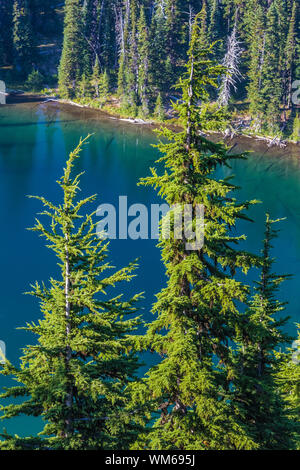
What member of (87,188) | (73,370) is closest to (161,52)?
(87,188)

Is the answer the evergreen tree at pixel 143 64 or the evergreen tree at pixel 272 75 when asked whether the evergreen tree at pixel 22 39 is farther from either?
the evergreen tree at pixel 272 75

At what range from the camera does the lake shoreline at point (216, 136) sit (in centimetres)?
6741

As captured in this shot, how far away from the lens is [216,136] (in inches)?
2886

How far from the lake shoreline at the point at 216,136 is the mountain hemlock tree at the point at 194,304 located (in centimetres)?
4774

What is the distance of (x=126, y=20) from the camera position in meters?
85.5

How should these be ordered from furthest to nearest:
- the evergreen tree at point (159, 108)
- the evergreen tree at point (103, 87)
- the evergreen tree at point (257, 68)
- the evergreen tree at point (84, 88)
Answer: the evergreen tree at point (84, 88), the evergreen tree at point (103, 87), the evergreen tree at point (159, 108), the evergreen tree at point (257, 68)

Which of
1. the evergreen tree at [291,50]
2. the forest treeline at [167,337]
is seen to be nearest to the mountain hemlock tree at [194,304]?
the forest treeline at [167,337]

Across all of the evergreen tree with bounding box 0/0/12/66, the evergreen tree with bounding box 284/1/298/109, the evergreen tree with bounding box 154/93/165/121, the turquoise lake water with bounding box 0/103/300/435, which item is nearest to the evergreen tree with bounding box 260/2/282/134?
the evergreen tree with bounding box 284/1/298/109

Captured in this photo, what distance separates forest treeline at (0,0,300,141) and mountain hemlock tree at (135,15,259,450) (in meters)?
64.3

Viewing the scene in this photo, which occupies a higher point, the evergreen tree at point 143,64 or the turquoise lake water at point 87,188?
the evergreen tree at point 143,64

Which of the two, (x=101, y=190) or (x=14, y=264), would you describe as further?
(x=101, y=190)

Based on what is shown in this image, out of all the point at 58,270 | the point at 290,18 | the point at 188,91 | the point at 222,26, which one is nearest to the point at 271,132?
the point at 290,18

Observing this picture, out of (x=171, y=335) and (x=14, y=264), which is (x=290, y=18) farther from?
(x=171, y=335)

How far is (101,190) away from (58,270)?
56.7 ft
